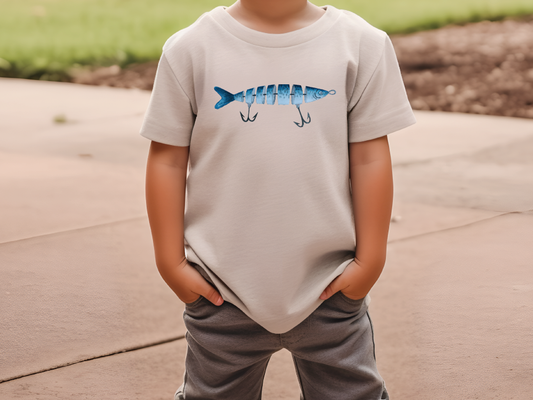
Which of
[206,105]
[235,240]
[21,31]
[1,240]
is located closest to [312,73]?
[206,105]

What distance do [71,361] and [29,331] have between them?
0.30 m

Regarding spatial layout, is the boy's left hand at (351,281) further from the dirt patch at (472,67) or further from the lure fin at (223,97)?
the dirt patch at (472,67)

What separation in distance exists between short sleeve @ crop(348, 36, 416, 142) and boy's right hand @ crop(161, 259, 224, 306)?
18.5 inches

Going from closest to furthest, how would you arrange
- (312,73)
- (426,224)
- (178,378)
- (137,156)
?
1. (312,73)
2. (178,378)
3. (426,224)
4. (137,156)

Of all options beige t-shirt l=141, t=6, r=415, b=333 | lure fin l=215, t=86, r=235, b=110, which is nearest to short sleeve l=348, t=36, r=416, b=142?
beige t-shirt l=141, t=6, r=415, b=333

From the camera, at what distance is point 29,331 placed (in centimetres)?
264

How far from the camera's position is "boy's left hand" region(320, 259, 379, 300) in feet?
4.88

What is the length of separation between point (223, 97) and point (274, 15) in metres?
0.21

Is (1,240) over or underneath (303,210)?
underneath

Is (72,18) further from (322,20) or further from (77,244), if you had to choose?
(322,20)

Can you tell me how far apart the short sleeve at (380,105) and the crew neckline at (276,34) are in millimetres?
118

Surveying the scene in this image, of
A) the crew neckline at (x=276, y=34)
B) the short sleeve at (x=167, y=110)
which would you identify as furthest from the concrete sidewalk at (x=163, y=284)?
the crew neckline at (x=276, y=34)

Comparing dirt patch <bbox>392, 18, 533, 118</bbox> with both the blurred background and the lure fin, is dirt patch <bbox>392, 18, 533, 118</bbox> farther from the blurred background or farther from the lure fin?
the lure fin

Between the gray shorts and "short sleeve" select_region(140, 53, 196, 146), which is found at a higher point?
"short sleeve" select_region(140, 53, 196, 146)
